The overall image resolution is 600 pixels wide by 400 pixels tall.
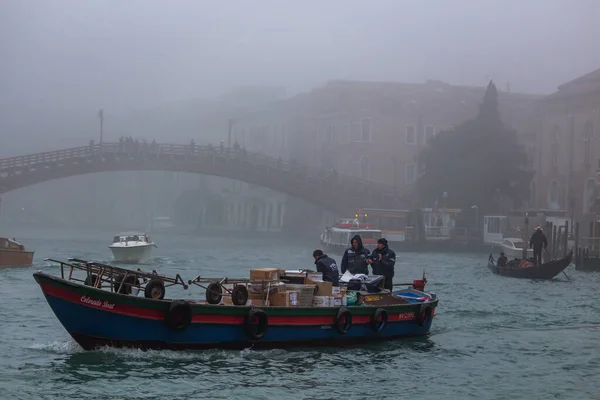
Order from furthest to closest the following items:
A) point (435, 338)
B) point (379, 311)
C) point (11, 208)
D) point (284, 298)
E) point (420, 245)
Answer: point (11, 208) < point (420, 245) < point (435, 338) < point (379, 311) < point (284, 298)

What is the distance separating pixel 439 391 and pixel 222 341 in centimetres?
328

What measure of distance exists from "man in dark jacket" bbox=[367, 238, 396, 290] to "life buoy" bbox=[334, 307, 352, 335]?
5.96 ft

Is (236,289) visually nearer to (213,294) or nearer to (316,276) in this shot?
(213,294)

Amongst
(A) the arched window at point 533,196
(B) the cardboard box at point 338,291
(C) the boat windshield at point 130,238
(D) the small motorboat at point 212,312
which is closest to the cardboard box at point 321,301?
(D) the small motorboat at point 212,312

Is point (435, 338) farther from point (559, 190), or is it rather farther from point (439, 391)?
point (559, 190)

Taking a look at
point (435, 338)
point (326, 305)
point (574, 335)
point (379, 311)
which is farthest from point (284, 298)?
point (574, 335)

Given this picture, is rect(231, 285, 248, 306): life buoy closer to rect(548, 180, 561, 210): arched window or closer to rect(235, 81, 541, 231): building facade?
rect(548, 180, 561, 210): arched window

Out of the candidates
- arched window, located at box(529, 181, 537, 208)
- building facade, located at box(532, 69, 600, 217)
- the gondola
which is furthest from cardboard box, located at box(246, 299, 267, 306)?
arched window, located at box(529, 181, 537, 208)

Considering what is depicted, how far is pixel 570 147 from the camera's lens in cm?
5509

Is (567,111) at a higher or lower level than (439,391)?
higher

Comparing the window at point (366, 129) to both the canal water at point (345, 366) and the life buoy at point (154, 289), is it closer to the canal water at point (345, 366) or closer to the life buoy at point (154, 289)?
the canal water at point (345, 366)

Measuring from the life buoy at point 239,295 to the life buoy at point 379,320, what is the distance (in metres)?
2.55

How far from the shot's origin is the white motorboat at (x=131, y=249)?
37.7 m

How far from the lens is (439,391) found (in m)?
13.6
